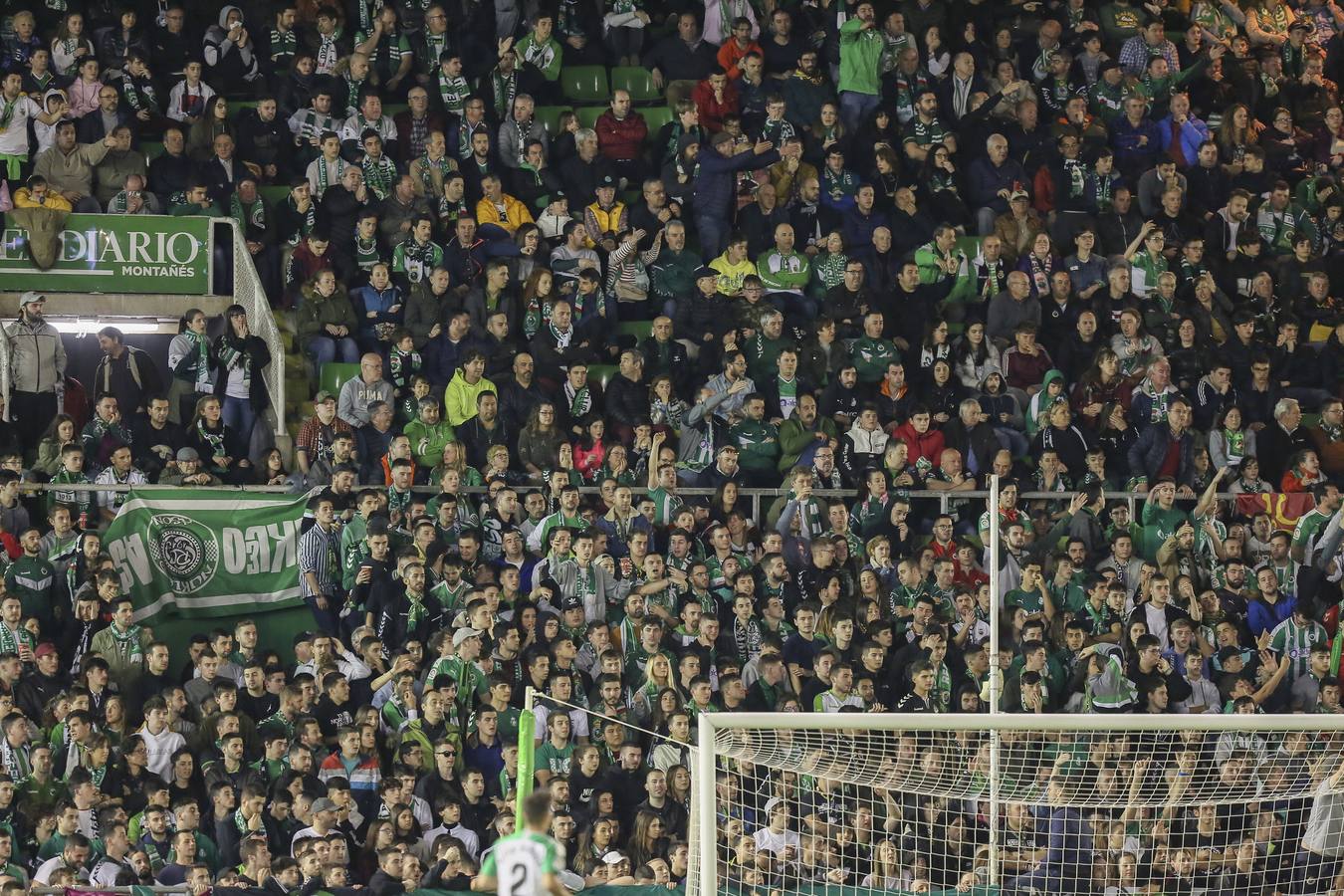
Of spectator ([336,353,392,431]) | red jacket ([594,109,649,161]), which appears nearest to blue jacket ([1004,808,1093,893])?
spectator ([336,353,392,431])

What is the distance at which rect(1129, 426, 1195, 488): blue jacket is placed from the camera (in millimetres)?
18562

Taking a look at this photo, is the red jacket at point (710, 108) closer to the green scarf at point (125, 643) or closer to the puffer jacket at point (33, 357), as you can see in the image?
the puffer jacket at point (33, 357)

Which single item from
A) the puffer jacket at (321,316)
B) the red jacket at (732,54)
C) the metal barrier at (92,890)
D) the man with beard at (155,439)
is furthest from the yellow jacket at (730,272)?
the metal barrier at (92,890)

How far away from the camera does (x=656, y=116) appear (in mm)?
21625

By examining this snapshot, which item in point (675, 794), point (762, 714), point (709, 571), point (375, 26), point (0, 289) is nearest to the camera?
point (762, 714)

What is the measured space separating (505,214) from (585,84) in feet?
8.57

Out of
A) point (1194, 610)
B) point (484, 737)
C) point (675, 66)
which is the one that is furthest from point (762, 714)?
point (675, 66)

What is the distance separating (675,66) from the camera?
2195 cm

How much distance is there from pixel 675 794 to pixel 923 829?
69.2 inches

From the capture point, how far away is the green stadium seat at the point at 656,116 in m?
21.5

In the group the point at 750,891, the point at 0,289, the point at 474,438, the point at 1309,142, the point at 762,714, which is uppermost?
the point at 1309,142

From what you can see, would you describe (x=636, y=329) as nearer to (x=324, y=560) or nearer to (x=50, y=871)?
(x=324, y=560)

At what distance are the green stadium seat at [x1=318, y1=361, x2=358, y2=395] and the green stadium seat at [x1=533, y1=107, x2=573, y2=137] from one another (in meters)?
3.83

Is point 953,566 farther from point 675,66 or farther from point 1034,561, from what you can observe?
point 675,66
